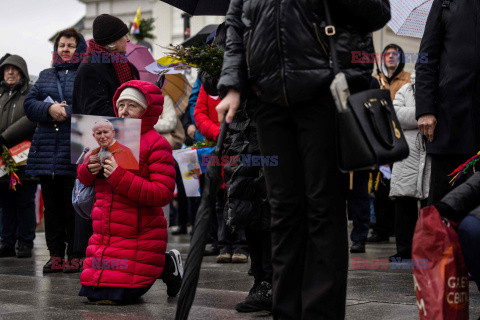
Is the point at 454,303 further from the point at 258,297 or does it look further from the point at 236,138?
the point at 236,138

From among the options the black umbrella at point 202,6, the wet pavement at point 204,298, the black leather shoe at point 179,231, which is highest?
the black umbrella at point 202,6

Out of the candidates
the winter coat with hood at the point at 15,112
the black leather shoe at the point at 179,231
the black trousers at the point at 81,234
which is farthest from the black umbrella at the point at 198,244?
the black leather shoe at the point at 179,231

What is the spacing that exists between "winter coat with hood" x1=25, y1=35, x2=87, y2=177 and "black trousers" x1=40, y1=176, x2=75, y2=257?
130mm

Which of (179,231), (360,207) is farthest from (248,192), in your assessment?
(179,231)

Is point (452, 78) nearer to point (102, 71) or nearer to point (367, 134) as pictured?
point (367, 134)

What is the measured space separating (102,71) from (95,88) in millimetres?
167

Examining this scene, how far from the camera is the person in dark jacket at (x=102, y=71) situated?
6738 millimetres

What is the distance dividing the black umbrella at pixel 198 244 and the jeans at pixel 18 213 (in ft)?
20.7

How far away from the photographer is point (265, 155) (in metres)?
3.74

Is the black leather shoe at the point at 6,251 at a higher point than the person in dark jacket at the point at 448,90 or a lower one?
lower

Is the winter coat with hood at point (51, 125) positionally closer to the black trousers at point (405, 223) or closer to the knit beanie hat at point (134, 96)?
the knit beanie hat at point (134, 96)

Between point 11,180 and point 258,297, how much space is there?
538cm

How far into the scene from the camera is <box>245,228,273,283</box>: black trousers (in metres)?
4.97

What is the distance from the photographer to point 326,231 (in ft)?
11.5
